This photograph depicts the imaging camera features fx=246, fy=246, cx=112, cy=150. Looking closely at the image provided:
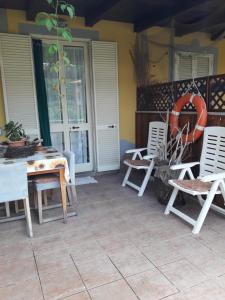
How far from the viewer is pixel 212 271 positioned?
193 cm

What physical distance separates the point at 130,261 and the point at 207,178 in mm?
1087

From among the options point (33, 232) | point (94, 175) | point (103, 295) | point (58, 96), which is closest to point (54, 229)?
point (33, 232)

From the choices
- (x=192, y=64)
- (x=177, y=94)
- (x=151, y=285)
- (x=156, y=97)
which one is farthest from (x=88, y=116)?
(x=151, y=285)

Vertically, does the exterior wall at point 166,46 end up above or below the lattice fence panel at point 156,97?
above

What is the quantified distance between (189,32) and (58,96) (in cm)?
277

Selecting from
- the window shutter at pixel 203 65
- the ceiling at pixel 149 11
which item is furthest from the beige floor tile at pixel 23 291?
the window shutter at pixel 203 65

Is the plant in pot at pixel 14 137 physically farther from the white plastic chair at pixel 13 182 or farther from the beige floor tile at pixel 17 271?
the beige floor tile at pixel 17 271

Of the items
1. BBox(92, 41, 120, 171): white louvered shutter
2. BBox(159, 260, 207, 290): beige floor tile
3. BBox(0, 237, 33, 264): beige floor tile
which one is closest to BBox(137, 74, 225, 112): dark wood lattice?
BBox(92, 41, 120, 171): white louvered shutter

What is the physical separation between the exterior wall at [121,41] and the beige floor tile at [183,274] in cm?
292

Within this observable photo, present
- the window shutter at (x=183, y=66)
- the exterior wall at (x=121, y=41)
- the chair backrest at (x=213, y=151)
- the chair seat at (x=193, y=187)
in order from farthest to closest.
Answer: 1. the window shutter at (x=183, y=66)
2. the exterior wall at (x=121, y=41)
3. the chair backrest at (x=213, y=151)
4. the chair seat at (x=193, y=187)

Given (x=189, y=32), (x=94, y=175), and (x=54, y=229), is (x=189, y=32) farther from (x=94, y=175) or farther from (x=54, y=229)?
(x=54, y=229)

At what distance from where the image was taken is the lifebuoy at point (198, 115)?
10.1ft

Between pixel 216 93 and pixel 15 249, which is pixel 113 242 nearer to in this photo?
pixel 15 249

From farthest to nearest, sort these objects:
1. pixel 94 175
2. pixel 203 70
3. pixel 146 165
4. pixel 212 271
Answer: pixel 203 70, pixel 94 175, pixel 146 165, pixel 212 271
